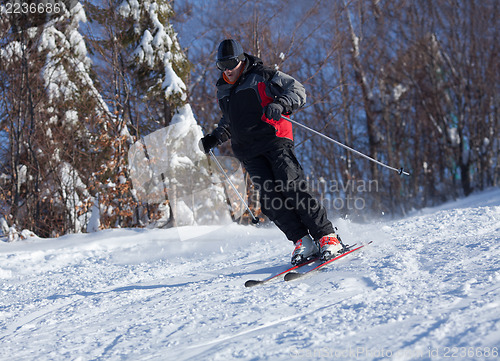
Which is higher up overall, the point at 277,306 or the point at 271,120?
the point at 271,120

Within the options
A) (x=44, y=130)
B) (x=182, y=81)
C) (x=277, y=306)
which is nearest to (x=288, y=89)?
(x=277, y=306)

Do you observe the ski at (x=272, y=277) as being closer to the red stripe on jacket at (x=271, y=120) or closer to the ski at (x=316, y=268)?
the ski at (x=316, y=268)

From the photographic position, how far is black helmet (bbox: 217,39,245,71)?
9.30 feet

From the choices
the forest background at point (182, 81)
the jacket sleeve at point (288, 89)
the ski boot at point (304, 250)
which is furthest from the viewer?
the forest background at point (182, 81)

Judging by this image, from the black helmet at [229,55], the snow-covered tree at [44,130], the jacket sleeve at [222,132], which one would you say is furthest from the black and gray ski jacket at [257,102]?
the snow-covered tree at [44,130]

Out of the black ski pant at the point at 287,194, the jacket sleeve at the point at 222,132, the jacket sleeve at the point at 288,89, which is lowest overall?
the black ski pant at the point at 287,194

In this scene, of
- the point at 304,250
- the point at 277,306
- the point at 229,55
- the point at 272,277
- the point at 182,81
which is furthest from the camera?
the point at 182,81

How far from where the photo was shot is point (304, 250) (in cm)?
295

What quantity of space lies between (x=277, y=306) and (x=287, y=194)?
3.74ft

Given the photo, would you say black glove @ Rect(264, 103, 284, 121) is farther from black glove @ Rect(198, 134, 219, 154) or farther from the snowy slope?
the snowy slope

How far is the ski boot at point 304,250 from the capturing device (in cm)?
290

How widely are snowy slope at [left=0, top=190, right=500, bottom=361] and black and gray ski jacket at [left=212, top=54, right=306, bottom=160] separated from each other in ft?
2.97

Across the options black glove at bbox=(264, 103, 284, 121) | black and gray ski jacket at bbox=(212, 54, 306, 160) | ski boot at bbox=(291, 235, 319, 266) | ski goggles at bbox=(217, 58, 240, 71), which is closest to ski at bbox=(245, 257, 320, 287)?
ski boot at bbox=(291, 235, 319, 266)

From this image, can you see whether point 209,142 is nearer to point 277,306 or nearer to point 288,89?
point 288,89
